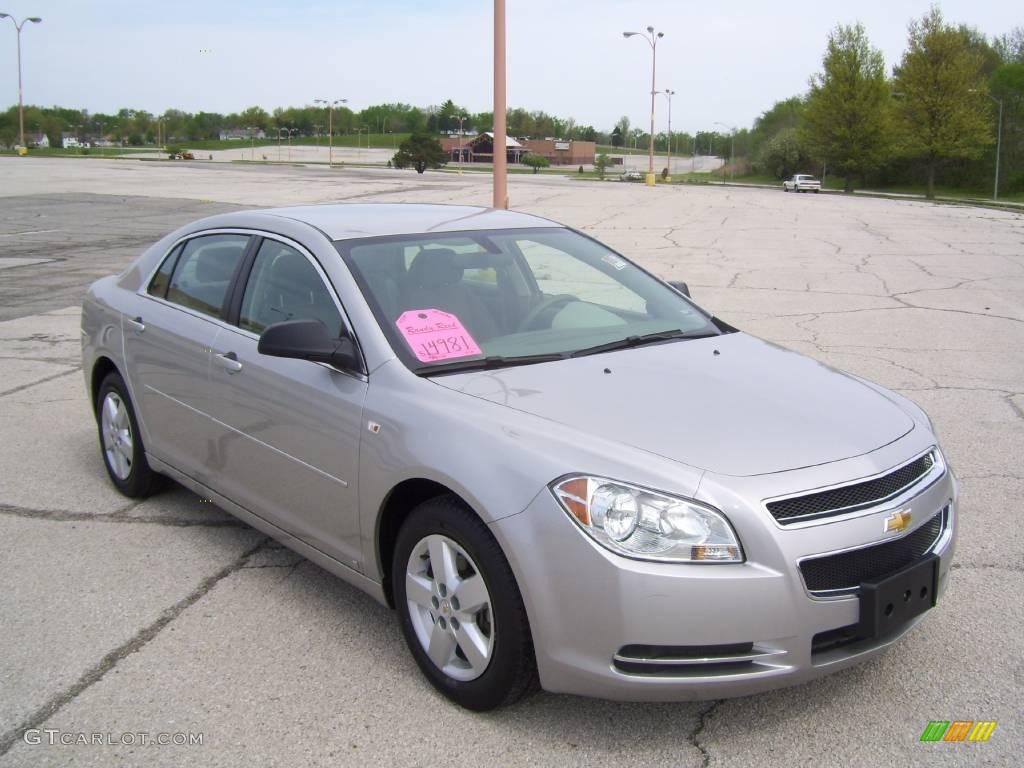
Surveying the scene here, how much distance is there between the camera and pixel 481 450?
121 inches

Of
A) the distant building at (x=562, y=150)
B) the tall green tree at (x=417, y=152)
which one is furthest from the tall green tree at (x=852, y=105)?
the distant building at (x=562, y=150)

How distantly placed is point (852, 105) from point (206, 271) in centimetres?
6937

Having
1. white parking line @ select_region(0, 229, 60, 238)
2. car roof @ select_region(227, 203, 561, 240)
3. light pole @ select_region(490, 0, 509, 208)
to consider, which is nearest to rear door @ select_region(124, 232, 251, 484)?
car roof @ select_region(227, 203, 561, 240)

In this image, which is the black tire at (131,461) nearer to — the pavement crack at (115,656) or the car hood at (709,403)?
the pavement crack at (115,656)

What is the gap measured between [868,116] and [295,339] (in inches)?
2737

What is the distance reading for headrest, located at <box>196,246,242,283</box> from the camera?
4539 millimetres

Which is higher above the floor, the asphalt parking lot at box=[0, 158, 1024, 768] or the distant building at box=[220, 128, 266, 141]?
the distant building at box=[220, 128, 266, 141]

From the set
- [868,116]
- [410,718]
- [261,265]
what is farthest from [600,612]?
[868,116]

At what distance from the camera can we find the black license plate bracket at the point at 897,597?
9.38 ft

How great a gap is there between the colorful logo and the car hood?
873mm

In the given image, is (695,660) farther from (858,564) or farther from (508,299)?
(508,299)

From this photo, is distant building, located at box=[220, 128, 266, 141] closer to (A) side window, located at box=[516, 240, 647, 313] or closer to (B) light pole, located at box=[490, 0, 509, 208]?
(B) light pole, located at box=[490, 0, 509, 208]

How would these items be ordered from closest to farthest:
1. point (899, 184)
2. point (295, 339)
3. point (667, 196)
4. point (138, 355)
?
1. point (295, 339)
2. point (138, 355)
3. point (667, 196)
4. point (899, 184)

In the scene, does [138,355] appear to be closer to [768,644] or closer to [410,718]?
[410,718]
